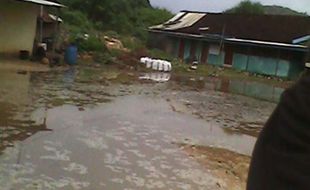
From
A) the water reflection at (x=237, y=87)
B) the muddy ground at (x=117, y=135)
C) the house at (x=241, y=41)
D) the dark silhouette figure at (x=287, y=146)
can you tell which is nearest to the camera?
the dark silhouette figure at (x=287, y=146)

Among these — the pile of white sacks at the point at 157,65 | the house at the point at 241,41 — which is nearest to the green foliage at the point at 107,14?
the house at the point at 241,41

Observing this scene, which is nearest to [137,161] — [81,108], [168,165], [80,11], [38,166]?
[168,165]

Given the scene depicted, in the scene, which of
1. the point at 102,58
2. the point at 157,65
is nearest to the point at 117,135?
the point at 102,58

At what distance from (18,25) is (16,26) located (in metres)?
0.10

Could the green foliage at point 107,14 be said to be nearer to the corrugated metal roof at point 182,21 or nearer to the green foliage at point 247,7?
the corrugated metal roof at point 182,21

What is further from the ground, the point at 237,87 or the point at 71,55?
the point at 71,55

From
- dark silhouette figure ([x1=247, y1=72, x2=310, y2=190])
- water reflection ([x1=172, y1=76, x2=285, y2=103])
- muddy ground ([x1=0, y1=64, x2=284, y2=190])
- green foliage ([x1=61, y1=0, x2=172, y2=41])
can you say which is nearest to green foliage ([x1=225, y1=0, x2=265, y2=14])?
green foliage ([x1=61, y1=0, x2=172, y2=41])

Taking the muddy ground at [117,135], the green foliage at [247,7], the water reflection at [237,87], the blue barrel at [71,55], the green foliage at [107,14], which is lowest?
the water reflection at [237,87]

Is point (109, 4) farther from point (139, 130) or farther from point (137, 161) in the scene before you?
point (137, 161)

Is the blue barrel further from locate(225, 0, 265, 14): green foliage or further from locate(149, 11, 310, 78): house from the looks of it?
locate(225, 0, 265, 14): green foliage

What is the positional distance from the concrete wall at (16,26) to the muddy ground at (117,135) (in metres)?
2.72

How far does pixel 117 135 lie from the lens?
26.8 feet

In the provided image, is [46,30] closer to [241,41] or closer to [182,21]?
[241,41]

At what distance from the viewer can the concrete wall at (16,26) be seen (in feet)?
56.1
